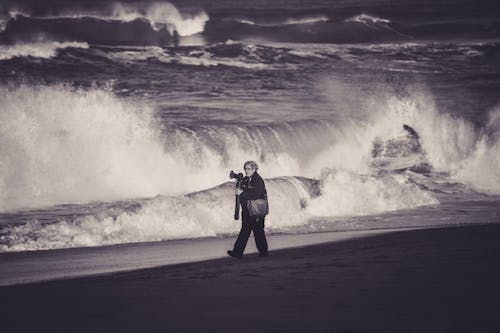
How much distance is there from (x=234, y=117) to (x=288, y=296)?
2274 cm

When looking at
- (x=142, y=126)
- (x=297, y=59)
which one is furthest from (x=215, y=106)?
Answer: (x=297, y=59)

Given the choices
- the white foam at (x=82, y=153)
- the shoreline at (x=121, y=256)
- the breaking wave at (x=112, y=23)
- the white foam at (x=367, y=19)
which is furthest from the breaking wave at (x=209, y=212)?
the white foam at (x=367, y=19)

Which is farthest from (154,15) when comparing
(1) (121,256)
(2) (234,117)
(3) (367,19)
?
(1) (121,256)

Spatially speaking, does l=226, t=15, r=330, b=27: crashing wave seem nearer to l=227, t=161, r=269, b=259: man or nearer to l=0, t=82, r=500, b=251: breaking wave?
l=0, t=82, r=500, b=251: breaking wave

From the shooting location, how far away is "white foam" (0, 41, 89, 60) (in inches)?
1665

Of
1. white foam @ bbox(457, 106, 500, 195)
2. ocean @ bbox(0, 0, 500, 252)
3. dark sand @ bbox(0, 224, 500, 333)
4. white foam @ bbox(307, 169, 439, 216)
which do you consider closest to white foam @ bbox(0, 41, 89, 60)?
ocean @ bbox(0, 0, 500, 252)

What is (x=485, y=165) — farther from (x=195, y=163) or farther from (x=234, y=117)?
(x=234, y=117)

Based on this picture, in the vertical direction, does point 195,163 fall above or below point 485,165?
above

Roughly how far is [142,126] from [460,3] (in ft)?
147

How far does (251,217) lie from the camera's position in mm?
10258

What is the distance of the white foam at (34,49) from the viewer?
42.3 m

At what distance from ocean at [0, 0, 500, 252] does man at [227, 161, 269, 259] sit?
9.13 feet

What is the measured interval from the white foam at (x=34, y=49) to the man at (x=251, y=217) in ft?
109

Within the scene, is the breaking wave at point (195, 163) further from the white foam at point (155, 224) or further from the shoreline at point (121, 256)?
the shoreline at point (121, 256)
